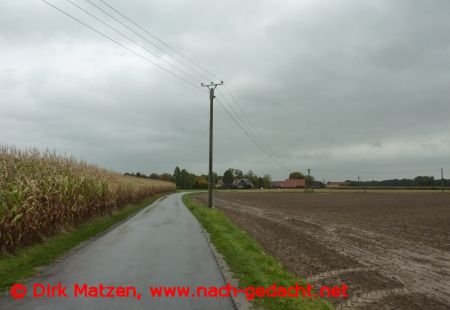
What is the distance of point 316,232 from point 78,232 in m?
9.58

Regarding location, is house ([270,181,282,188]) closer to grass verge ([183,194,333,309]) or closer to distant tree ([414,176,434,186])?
distant tree ([414,176,434,186])

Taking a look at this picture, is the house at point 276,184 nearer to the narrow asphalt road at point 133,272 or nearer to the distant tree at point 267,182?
the distant tree at point 267,182

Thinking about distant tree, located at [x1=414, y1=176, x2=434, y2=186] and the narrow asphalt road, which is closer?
the narrow asphalt road

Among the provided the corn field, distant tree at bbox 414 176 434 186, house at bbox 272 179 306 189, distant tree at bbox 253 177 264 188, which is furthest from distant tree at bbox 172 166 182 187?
the corn field

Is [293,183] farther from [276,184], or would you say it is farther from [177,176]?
[177,176]

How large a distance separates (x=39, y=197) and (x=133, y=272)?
568 centimetres

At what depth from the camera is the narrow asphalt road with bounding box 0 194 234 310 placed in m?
6.12

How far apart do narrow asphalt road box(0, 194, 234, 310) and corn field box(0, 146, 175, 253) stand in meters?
1.54

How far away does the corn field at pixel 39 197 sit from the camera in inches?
414

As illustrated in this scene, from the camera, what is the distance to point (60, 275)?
26.4 ft

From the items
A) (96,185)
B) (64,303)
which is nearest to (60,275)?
(64,303)

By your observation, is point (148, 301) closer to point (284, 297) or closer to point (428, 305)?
point (284, 297)

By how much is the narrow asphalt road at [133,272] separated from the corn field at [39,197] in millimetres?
1539

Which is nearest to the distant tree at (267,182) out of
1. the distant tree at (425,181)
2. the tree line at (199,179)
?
the tree line at (199,179)
